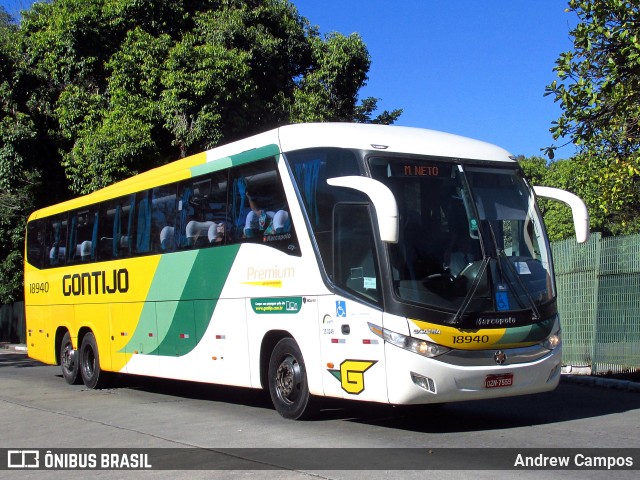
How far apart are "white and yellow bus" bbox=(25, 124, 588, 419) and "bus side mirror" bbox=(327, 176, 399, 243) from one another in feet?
0.05

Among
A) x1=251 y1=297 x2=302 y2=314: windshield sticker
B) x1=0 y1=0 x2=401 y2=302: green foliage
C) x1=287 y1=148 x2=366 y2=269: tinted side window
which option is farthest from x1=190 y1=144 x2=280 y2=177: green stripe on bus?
x1=0 y1=0 x2=401 y2=302: green foliage

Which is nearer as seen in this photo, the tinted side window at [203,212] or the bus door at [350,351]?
the bus door at [350,351]

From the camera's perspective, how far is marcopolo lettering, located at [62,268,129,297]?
14.7 m

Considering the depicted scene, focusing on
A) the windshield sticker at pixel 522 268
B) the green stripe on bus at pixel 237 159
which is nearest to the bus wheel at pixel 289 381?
the green stripe on bus at pixel 237 159

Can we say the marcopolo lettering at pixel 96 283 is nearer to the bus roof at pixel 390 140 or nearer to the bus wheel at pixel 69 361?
the bus wheel at pixel 69 361

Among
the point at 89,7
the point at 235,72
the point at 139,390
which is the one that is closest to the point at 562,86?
the point at 139,390

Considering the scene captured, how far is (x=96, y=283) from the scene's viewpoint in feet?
51.2

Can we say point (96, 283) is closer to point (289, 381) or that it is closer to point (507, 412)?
point (289, 381)

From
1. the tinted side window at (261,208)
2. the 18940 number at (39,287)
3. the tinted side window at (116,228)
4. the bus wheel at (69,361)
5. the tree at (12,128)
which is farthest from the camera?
the tree at (12,128)

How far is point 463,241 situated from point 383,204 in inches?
50.3

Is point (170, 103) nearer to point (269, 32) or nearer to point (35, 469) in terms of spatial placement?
point (269, 32)

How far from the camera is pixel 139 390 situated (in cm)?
1534

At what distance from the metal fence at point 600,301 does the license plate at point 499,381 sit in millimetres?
5698

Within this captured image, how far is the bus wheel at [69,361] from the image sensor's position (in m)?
16.5
